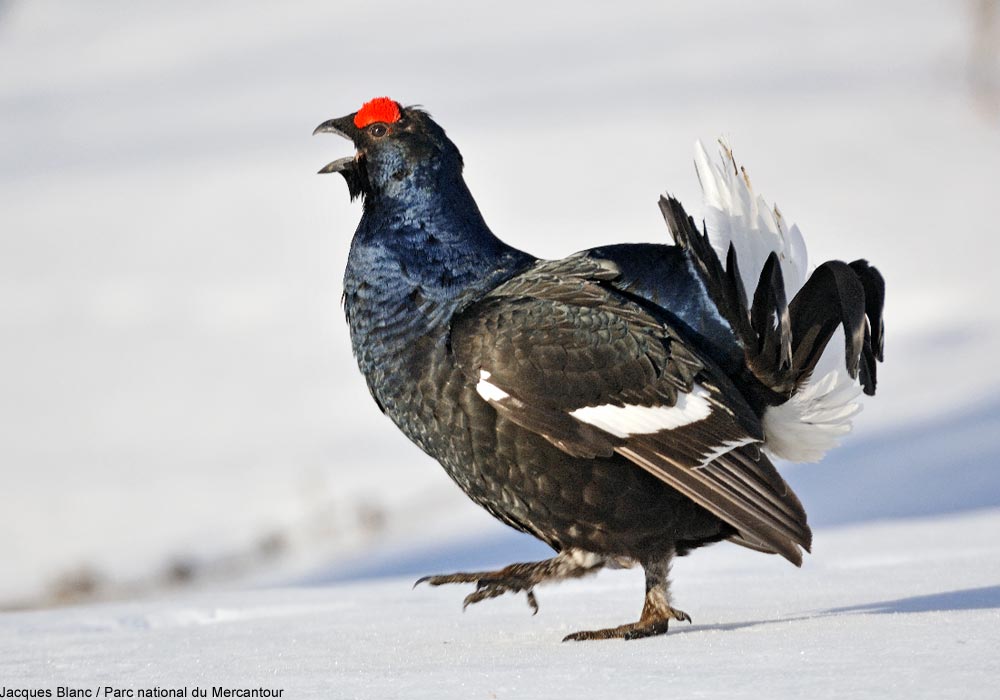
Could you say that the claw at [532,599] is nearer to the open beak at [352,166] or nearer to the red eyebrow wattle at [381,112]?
the open beak at [352,166]

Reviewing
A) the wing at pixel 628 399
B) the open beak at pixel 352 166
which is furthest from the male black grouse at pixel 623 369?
the open beak at pixel 352 166

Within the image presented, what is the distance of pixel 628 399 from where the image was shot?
3.37 m

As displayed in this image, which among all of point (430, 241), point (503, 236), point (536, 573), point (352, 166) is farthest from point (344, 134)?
point (503, 236)

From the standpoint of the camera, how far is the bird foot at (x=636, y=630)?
3389 millimetres

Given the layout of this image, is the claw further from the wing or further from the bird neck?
the bird neck

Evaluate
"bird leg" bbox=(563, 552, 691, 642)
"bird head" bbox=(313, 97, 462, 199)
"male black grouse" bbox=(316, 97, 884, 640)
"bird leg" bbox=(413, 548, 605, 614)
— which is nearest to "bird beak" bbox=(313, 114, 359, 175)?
"bird head" bbox=(313, 97, 462, 199)

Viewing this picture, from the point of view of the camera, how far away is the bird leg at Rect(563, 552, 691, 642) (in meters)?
3.40

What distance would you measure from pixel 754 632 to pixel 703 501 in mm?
305

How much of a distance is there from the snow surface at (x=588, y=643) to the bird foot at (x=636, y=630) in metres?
0.04

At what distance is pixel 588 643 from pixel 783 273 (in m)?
1.09

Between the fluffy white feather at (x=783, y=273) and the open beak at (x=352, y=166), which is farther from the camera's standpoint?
the open beak at (x=352, y=166)

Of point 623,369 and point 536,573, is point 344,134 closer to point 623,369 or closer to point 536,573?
point 623,369

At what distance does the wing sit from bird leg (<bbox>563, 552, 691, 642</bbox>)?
0.27 m

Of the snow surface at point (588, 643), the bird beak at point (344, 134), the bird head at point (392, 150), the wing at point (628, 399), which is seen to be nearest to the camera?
the snow surface at point (588, 643)
